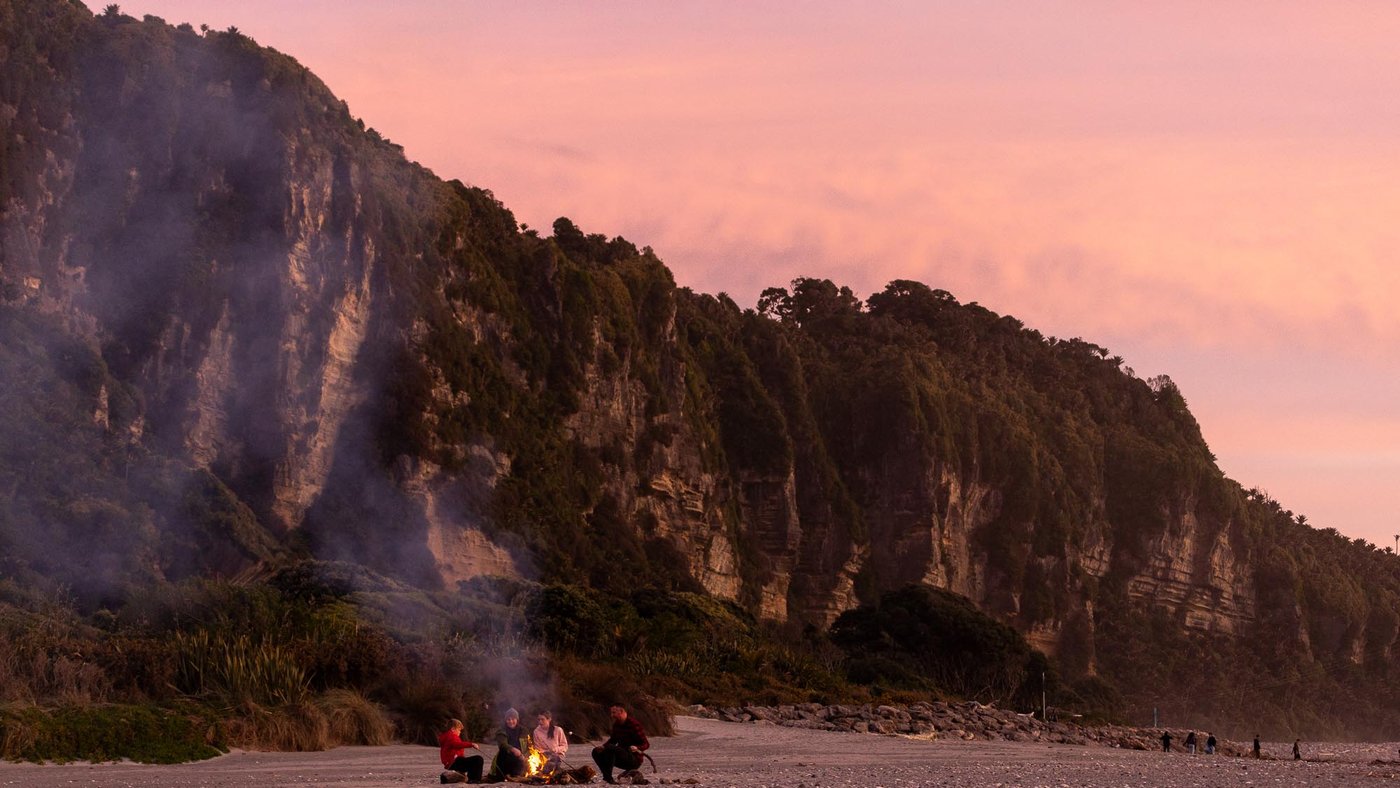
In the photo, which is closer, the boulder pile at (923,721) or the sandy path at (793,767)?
the sandy path at (793,767)

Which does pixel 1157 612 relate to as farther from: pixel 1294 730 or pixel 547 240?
pixel 547 240

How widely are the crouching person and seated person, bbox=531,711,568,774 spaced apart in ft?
1.38

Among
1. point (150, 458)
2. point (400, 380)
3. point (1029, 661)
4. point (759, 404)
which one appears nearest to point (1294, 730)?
point (759, 404)

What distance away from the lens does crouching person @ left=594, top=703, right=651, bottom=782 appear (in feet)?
72.7

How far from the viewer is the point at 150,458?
69875 millimetres

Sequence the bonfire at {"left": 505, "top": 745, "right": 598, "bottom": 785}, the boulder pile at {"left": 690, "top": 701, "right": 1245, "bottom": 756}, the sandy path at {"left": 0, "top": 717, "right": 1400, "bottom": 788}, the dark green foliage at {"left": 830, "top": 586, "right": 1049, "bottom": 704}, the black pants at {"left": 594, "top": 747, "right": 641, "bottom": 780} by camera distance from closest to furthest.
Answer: the bonfire at {"left": 505, "top": 745, "right": 598, "bottom": 785}
the black pants at {"left": 594, "top": 747, "right": 641, "bottom": 780}
the sandy path at {"left": 0, "top": 717, "right": 1400, "bottom": 788}
the boulder pile at {"left": 690, "top": 701, "right": 1245, "bottom": 756}
the dark green foliage at {"left": 830, "top": 586, "right": 1049, "bottom": 704}

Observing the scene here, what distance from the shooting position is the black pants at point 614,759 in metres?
22.1

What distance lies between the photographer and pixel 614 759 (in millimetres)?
22203

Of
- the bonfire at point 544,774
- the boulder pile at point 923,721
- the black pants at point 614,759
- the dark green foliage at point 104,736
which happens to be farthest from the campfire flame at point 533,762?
the boulder pile at point 923,721

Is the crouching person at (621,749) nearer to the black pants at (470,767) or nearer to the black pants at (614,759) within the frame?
the black pants at (614,759)

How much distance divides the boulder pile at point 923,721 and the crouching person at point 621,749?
16867 millimetres

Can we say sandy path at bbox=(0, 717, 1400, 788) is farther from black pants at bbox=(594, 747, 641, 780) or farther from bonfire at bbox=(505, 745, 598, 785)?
bonfire at bbox=(505, 745, 598, 785)

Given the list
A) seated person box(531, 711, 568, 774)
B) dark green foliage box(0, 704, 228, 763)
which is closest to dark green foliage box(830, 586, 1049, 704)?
dark green foliage box(0, 704, 228, 763)

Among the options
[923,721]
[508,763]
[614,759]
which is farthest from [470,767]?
[923,721]
